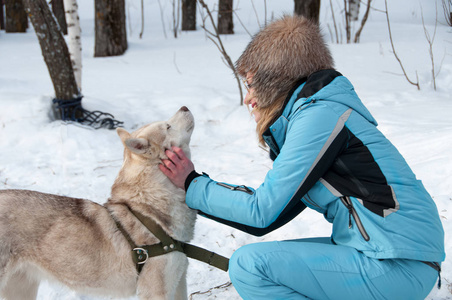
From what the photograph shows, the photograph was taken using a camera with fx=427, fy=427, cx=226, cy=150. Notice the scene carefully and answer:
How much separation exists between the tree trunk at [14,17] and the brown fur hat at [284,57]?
13703 millimetres

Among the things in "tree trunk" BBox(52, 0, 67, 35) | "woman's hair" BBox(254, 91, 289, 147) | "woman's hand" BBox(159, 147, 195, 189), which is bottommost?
"woman's hand" BBox(159, 147, 195, 189)

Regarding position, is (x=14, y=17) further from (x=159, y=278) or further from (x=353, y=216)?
(x=353, y=216)

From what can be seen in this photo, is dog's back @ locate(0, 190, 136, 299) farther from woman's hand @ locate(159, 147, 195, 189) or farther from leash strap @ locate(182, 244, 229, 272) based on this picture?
woman's hand @ locate(159, 147, 195, 189)

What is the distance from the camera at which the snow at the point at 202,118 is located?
356cm

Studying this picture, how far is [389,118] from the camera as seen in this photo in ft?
17.6

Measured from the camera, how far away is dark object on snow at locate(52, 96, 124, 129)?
230 inches

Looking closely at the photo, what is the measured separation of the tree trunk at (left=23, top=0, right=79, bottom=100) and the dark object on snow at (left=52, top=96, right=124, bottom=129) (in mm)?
99

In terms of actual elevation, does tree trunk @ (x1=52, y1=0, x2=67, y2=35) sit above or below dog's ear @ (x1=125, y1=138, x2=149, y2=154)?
above

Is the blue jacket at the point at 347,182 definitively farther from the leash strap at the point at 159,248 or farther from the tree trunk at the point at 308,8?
the tree trunk at the point at 308,8

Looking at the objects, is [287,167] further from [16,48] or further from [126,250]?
[16,48]

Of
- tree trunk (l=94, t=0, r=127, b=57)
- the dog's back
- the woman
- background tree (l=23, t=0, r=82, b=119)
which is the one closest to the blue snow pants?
the woman

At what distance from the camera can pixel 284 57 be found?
2.10 meters

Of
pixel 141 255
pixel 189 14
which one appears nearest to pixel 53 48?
pixel 141 255

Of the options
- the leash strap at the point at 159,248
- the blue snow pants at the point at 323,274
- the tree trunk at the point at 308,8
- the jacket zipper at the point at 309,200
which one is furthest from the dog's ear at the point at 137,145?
the tree trunk at the point at 308,8
